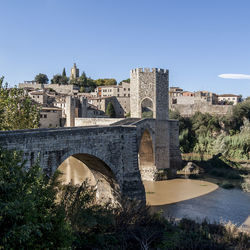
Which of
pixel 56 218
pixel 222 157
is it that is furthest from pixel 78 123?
pixel 56 218

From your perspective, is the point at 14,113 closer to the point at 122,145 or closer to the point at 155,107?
the point at 122,145

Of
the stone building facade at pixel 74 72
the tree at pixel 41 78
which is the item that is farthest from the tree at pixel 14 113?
the stone building facade at pixel 74 72

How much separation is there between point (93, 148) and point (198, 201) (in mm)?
9157

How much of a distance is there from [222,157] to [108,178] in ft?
57.9

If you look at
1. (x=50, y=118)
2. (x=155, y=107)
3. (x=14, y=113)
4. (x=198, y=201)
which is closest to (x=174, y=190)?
(x=198, y=201)

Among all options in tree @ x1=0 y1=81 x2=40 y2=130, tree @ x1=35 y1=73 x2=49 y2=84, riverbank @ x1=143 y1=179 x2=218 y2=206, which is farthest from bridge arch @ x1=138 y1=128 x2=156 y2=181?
tree @ x1=35 y1=73 x2=49 y2=84

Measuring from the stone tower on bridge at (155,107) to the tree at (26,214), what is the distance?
1725 cm

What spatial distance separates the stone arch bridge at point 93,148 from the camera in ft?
33.6

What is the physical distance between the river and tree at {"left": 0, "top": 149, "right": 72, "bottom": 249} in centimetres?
955

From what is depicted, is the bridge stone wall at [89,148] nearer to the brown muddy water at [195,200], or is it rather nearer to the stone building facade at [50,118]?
the brown muddy water at [195,200]

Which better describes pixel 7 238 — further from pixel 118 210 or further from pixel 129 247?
pixel 118 210

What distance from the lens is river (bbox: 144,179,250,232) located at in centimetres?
1609

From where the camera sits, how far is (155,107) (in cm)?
2431

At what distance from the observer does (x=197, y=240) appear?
1080cm
